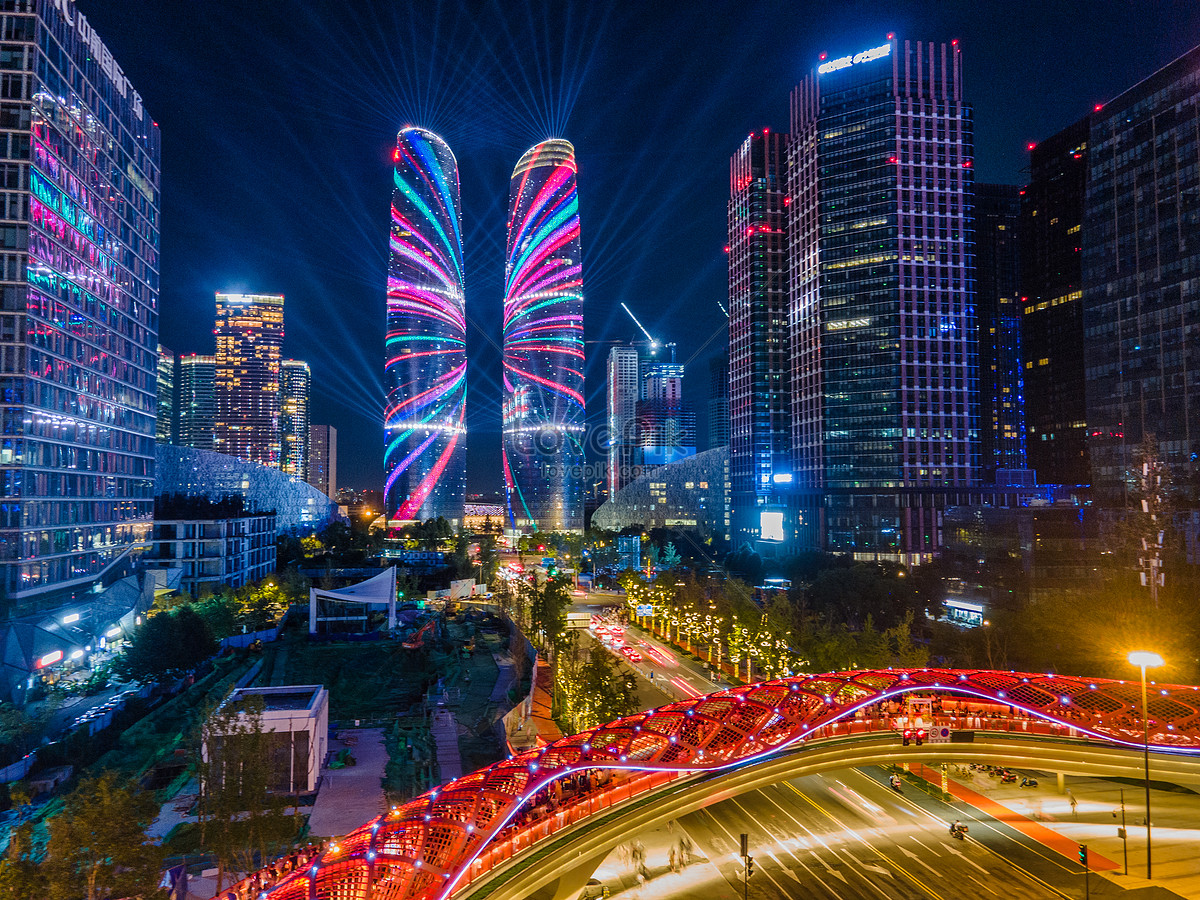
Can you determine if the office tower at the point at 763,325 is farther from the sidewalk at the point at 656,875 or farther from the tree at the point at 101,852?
the tree at the point at 101,852

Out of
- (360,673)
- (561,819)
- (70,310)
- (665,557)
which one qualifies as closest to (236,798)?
(561,819)

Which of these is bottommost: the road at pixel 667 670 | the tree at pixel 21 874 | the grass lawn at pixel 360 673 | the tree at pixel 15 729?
the grass lawn at pixel 360 673

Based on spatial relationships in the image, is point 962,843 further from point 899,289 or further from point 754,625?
point 899,289

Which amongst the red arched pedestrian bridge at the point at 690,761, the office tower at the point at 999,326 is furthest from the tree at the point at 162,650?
the office tower at the point at 999,326

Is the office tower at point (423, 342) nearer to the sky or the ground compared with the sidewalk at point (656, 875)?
nearer to the sky

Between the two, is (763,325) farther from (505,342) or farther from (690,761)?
(690,761)

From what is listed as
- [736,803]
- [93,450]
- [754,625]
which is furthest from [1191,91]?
[93,450]
